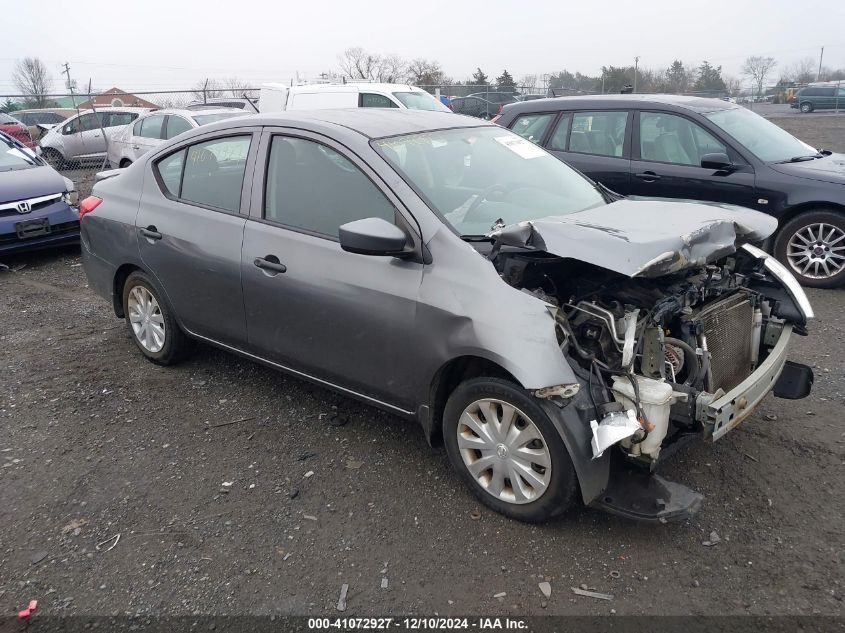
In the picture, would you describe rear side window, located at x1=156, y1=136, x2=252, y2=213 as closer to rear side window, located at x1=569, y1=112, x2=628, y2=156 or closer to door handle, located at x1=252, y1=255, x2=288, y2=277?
door handle, located at x1=252, y1=255, x2=288, y2=277

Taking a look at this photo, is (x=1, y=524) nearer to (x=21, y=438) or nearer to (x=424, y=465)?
(x=21, y=438)

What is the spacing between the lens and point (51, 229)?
26.7 feet

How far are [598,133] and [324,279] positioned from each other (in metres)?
4.88

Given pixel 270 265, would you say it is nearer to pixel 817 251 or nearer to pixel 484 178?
pixel 484 178

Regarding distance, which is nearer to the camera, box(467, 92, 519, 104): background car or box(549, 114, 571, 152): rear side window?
box(549, 114, 571, 152): rear side window

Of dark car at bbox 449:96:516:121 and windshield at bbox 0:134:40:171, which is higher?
dark car at bbox 449:96:516:121

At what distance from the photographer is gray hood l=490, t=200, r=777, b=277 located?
289cm

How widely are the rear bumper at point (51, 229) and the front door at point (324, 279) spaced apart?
204 inches

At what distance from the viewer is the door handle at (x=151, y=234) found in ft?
14.9

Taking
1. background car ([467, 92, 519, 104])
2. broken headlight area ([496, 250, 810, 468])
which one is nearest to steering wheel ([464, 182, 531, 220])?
broken headlight area ([496, 250, 810, 468])

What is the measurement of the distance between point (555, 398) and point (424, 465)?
1118 mm

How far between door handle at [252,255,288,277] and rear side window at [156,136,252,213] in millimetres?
432

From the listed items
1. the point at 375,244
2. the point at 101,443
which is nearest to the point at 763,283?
the point at 375,244

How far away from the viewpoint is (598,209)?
3.77 m
